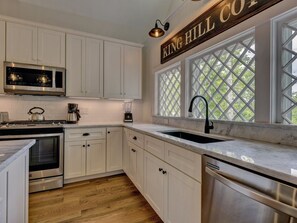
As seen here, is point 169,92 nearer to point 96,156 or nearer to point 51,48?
point 96,156

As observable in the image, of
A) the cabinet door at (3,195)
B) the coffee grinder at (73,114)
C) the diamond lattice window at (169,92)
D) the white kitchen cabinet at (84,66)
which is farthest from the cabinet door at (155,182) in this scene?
the white kitchen cabinet at (84,66)

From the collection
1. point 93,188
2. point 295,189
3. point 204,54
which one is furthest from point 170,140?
point 93,188

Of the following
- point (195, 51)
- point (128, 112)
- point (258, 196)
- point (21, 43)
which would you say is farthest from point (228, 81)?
point (21, 43)

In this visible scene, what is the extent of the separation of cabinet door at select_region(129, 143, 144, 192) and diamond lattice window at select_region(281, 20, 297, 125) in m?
1.45

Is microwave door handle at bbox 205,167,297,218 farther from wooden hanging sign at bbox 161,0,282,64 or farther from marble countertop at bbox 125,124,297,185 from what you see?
wooden hanging sign at bbox 161,0,282,64

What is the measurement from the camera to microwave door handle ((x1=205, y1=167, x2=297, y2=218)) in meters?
0.64

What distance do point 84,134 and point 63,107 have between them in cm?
76

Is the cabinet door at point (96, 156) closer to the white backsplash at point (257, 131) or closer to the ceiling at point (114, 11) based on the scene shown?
the white backsplash at point (257, 131)

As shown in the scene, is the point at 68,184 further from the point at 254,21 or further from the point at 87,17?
the point at 254,21

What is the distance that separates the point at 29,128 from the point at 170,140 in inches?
77.5

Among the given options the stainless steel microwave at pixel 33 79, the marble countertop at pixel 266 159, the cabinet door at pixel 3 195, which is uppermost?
the stainless steel microwave at pixel 33 79

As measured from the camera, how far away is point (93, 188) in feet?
7.87

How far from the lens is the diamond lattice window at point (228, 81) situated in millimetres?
1531

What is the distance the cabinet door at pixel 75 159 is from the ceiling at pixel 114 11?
1.99 metres
